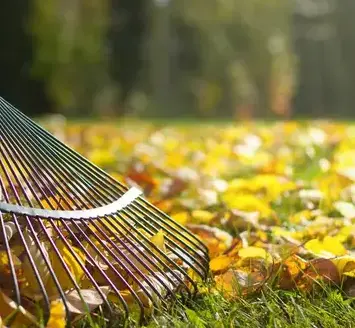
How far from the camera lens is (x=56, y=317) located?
175cm

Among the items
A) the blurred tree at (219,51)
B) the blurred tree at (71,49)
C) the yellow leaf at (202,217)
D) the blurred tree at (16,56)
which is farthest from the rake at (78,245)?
the blurred tree at (219,51)

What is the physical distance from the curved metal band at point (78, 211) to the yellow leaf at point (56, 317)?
25cm

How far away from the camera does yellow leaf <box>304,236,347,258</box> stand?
2.34 m

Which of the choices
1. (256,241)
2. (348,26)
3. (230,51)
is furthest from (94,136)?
(348,26)

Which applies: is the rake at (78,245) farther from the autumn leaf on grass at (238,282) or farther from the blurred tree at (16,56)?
the blurred tree at (16,56)

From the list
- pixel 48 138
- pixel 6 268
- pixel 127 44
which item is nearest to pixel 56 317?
pixel 6 268

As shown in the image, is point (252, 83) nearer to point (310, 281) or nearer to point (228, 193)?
point (228, 193)

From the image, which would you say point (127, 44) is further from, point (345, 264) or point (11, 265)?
point (11, 265)

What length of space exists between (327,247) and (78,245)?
0.74 meters

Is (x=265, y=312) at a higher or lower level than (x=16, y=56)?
lower

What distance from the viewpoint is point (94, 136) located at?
7.60 m

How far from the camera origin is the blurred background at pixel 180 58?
14.0m

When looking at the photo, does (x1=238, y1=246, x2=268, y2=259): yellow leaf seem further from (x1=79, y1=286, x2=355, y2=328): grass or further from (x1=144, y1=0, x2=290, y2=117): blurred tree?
(x1=144, y1=0, x2=290, y2=117): blurred tree

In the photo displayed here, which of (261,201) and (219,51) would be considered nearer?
(261,201)
